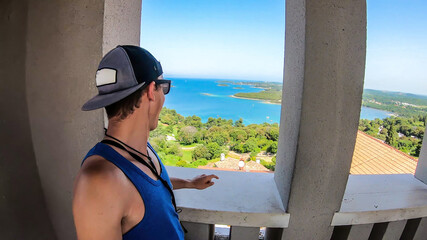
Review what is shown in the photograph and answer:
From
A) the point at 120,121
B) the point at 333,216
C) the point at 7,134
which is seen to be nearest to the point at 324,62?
the point at 333,216

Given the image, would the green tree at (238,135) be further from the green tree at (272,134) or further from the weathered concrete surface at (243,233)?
the weathered concrete surface at (243,233)

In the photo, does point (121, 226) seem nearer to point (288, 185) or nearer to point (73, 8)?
point (288, 185)

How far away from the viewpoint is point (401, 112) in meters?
2.47

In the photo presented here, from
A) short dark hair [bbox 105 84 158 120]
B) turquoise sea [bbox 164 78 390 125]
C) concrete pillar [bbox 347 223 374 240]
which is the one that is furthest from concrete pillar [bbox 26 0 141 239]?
turquoise sea [bbox 164 78 390 125]

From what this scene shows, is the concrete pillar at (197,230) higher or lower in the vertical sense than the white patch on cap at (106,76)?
lower

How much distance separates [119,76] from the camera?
82cm

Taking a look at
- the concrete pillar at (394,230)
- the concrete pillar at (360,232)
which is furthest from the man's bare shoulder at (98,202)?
the concrete pillar at (394,230)

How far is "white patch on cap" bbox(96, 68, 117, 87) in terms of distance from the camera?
32.4 inches

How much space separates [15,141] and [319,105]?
227cm

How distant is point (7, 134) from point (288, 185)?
2.16 m

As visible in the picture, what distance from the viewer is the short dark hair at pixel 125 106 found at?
0.85m

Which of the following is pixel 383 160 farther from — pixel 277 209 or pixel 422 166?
pixel 277 209

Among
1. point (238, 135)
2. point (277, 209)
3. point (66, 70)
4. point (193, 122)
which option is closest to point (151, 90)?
point (66, 70)

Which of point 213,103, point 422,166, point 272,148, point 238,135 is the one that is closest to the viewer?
point 422,166
